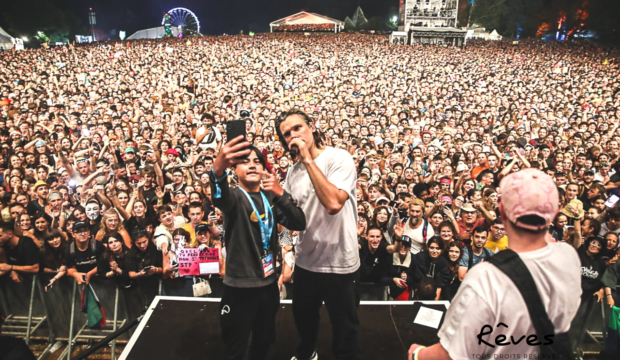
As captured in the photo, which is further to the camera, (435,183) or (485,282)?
(435,183)

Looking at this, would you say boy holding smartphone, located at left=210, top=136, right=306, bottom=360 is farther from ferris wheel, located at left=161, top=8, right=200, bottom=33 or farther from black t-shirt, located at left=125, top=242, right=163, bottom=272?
ferris wheel, located at left=161, top=8, right=200, bottom=33

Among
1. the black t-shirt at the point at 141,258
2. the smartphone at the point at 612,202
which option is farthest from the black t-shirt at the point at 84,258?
the smartphone at the point at 612,202

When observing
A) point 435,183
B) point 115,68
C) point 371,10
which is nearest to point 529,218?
point 435,183

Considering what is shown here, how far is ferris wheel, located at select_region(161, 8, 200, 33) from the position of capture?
50000mm

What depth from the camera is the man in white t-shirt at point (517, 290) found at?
1158 mm

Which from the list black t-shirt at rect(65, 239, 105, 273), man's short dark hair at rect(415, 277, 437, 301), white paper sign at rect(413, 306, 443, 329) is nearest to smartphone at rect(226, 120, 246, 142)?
white paper sign at rect(413, 306, 443, 329)

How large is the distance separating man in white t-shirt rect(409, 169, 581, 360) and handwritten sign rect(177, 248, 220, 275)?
2.87 meters

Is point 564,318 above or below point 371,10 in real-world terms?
below

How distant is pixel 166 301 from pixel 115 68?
771 inches

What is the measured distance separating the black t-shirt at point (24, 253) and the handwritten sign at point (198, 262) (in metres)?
1.80

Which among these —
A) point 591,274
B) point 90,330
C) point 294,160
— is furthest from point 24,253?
point 591,274

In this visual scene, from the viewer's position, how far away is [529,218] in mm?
1185

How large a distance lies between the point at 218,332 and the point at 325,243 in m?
1.33

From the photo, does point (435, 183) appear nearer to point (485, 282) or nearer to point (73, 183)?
point (485, 282)
